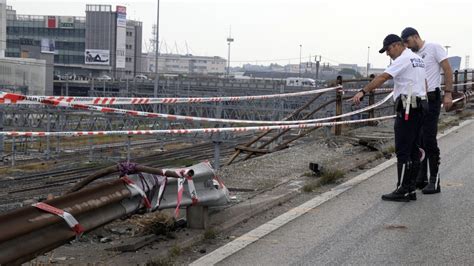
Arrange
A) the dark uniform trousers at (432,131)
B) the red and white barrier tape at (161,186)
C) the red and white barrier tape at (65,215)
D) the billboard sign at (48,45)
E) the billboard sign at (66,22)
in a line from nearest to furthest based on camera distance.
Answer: the red and white barrier tape at (65,215) < the red and white barrier tape at (161,186) < the dark uniform trousers at (432,131) < the billboard sign at (48,45) < the billboard sign at (66,22)

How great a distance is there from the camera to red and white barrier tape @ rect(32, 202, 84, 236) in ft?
13.9

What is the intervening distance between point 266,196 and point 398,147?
163 centimetres

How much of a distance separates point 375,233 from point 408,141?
1732 millimetres

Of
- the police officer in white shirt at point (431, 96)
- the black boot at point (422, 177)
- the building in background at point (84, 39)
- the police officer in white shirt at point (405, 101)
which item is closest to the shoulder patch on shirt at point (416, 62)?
the police officer in white shirt at point (405, 101)

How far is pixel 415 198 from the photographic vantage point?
743 centimetres

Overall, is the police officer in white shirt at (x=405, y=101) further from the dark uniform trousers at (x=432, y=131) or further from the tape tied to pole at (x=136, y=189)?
the tape tied to pole at (x=136, y=189)

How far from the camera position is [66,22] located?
406 feet

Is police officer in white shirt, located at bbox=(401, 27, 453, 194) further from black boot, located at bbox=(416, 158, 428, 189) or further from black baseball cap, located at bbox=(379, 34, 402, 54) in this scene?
black baseball cap, located at bbox=(379, 34, 402, 54)

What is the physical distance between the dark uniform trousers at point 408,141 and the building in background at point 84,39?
361 feet

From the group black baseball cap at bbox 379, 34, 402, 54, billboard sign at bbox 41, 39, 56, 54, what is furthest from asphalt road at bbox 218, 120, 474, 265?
billboard sign at bbox 41, 39, 56, 54

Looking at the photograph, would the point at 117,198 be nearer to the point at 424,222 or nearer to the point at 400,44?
the point at 424,222

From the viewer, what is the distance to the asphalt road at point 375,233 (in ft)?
16.9

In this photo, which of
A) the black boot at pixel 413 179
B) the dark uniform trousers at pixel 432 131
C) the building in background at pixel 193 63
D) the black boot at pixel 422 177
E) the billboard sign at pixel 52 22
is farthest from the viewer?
the building in background at pixel 193 63

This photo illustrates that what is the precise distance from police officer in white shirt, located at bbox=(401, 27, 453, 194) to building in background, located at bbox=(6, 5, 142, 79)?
4313 inches
